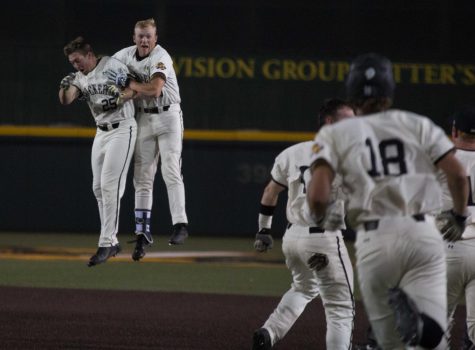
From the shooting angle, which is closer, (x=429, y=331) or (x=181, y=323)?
(x=429, y=331)

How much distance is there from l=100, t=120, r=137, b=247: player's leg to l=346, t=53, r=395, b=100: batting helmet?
156 inches

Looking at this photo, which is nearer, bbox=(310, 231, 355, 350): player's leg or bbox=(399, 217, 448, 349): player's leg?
bbox=(399, 217, 448, 349): player's leg

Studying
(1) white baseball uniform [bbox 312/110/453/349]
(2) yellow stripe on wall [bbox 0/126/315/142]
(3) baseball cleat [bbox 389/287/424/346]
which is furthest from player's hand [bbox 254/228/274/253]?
(2) yellow stripe on wall [bbox 0/126/315/142]

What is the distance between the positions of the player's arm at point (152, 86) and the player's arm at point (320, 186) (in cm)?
369

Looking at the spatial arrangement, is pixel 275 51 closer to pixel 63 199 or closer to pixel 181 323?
pixel 63 199

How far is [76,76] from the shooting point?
870cm

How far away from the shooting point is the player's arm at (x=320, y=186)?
4.77 meters

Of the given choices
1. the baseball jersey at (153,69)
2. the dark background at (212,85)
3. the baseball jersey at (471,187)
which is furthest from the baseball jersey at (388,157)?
the dark background at (212,85)

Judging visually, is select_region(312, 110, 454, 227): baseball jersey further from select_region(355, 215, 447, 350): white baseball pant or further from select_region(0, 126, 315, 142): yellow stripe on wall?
select_region(0, 126, 315, 142): yellow stripe on wall

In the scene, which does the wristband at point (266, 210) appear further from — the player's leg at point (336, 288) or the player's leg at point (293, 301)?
the player's leg at point (336, 288)

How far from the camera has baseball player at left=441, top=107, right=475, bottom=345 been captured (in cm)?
669

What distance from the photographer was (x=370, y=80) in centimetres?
494

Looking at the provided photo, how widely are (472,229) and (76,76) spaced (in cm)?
347

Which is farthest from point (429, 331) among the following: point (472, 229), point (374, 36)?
point (374, 36)
